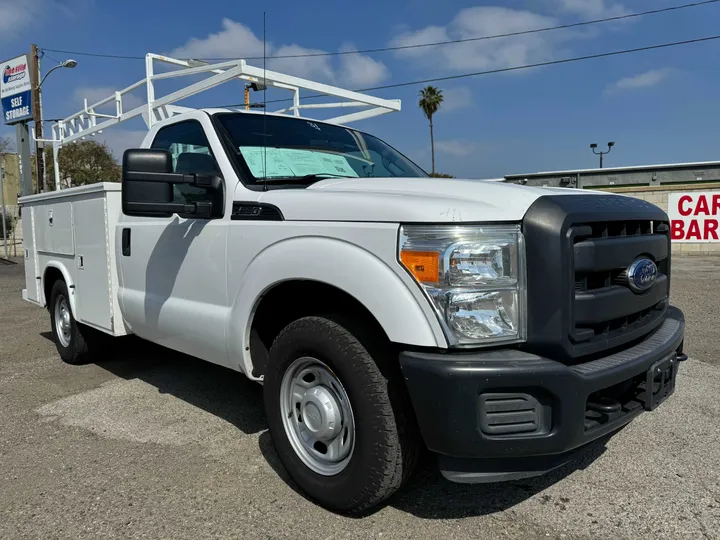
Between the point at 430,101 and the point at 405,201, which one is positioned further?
the point at 430,101

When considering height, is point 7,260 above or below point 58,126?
below

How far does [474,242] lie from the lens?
87.4 inches

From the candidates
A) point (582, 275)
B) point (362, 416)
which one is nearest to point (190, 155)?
point (362, 416)

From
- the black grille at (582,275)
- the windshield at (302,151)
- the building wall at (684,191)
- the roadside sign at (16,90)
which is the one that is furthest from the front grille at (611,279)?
the roadside sign at (16,90)

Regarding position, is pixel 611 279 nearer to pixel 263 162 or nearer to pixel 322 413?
pixel 322 413

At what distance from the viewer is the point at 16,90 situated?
23.1 m

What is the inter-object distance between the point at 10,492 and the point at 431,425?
230cm

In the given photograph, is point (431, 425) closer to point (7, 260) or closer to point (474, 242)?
point (474, 242)

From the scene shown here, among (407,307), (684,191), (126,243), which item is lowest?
(407,307)

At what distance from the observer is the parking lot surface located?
2.57 m

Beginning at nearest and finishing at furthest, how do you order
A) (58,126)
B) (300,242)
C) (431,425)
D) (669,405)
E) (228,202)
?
(431,425)
(300,242)
(228,202)
(669,405)
(58,126)

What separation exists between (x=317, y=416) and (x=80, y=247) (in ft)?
10.5

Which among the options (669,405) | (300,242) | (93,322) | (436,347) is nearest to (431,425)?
(436,347)

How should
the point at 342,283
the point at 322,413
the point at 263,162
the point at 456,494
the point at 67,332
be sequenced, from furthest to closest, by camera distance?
the point at 67,332, the point at 263,162, the point at 456,494, the point at 322,413, the point at 342,283
